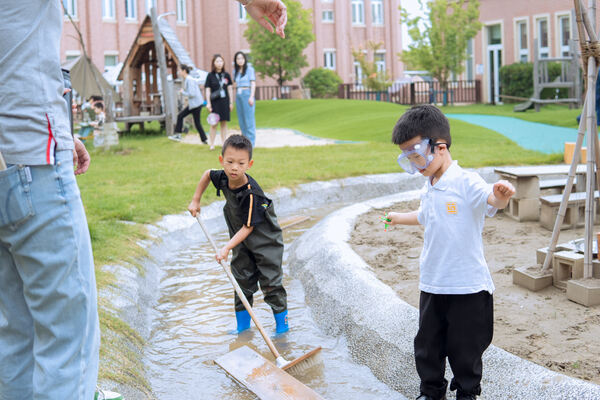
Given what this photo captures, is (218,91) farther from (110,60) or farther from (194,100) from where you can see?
(110,60)

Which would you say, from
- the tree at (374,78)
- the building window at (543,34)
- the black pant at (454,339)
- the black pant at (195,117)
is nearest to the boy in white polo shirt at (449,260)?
the black pant at (454,339)

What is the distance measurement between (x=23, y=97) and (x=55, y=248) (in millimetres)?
403

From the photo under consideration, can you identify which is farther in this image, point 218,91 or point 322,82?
point 322,82

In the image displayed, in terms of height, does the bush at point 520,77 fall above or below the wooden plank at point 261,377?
above

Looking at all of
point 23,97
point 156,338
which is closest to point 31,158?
point 23,97

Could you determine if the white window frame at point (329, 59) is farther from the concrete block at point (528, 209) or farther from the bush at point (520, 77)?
the concrete block at point (528, 209)

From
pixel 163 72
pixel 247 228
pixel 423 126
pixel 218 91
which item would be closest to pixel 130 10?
pixel 163 72

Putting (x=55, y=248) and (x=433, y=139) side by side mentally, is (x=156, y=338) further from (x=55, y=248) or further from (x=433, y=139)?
(x=55, y=248)

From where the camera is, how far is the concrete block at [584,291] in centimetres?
365

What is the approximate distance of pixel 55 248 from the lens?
1846 millimetres

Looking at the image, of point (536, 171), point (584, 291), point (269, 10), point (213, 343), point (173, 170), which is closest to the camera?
point (269, 10)

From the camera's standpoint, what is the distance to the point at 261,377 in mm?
3514

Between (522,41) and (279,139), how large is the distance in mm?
17296

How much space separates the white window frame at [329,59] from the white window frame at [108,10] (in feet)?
41.0
